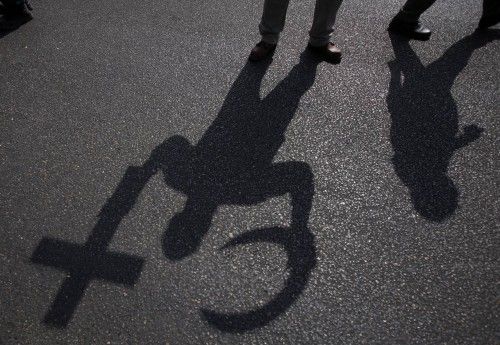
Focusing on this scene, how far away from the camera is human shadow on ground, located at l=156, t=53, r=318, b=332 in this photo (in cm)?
200

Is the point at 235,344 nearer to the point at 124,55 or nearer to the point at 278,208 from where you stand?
the point at 278,208

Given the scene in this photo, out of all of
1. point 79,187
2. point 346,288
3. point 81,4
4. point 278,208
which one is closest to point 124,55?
point 81,4

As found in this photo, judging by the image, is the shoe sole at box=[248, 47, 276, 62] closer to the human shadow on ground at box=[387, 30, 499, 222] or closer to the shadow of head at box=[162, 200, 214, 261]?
the human shadow on ground at box=[387, 30, 499, 222]

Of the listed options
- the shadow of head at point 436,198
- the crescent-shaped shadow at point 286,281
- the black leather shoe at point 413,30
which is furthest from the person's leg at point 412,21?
the crescent-shaped shadow at point 286,281

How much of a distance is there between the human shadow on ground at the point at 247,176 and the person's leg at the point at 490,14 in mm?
1759

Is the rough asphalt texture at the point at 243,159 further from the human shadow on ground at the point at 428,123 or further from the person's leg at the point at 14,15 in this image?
the person's leg at the point at 14,15

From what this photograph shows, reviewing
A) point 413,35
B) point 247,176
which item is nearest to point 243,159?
point 247,176

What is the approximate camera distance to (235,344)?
1.79m

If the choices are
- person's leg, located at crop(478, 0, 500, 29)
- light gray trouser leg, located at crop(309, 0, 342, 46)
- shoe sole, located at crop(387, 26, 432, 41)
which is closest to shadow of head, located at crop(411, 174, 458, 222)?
light gray trouser leg, located at crop(309, 0, 342, 46)

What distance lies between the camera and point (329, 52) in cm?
314

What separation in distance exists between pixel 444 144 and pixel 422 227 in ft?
2.51

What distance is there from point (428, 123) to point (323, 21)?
3.87 feet

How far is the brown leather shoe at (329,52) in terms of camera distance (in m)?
3.13

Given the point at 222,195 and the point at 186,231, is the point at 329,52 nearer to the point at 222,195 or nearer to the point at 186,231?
the point at 222,195
